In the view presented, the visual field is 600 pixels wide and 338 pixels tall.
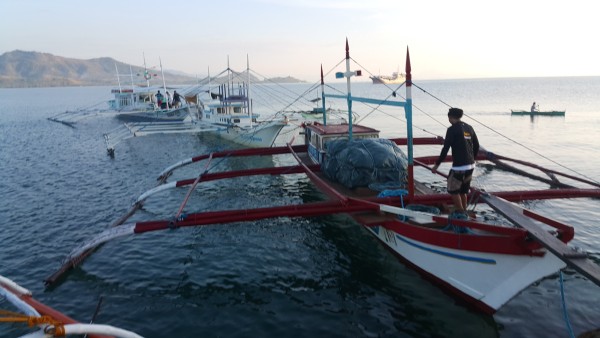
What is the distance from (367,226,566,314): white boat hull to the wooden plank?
730mm

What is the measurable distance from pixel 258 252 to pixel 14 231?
1155 centimetres

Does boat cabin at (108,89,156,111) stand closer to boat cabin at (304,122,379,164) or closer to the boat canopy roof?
boat cabin at (304,122,379,164)

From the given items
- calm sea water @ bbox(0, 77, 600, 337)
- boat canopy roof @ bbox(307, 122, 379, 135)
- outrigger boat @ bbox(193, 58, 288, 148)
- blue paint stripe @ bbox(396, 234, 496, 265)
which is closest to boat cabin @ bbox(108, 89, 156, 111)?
outrigger boat @ bbox(193, 58, 288, 148)

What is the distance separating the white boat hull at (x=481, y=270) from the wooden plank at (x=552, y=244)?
73 centimetres

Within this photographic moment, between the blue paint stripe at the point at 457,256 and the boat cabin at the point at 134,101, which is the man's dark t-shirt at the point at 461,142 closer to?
the blue paint stripe at the point at 457,256

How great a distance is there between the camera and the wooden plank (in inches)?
252

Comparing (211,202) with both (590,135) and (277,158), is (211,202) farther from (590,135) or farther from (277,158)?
(590,135)

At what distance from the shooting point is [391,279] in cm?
1202

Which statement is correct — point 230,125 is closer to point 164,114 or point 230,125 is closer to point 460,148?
point 164,114

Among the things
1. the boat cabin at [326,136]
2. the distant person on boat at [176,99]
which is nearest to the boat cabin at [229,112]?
the distant person on boat at [176,99]

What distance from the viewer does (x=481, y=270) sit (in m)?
9.28

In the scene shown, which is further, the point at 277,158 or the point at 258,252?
the point at 277,158

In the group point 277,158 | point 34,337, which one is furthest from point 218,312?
point 277,158

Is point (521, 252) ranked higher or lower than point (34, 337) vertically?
lower
